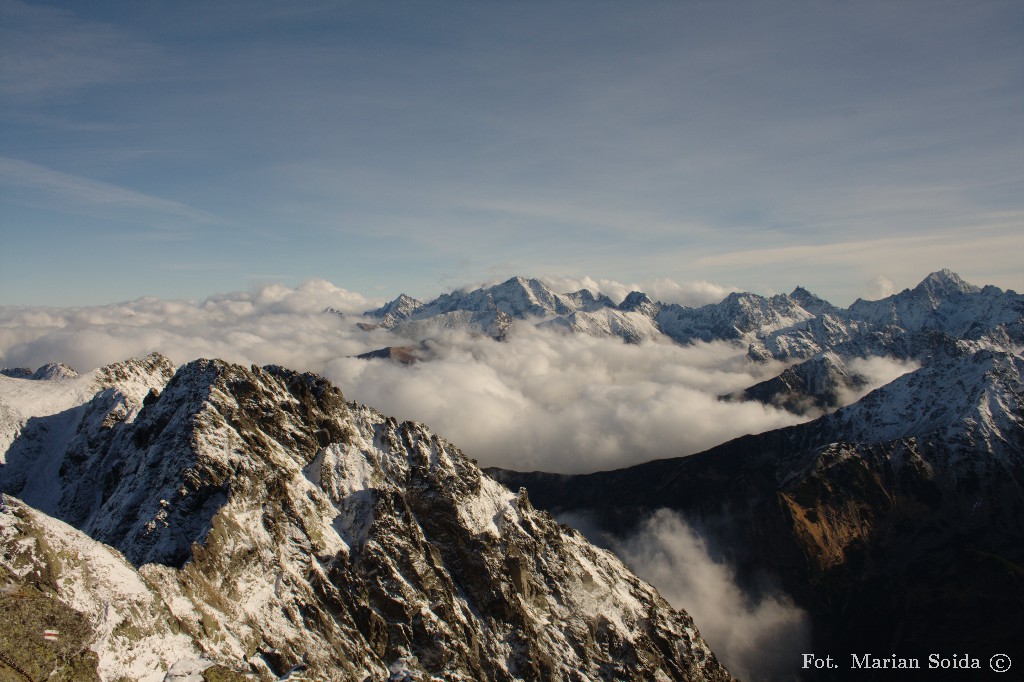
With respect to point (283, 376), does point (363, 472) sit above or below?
below

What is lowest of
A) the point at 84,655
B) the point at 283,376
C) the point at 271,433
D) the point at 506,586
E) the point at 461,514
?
the point at 506,586

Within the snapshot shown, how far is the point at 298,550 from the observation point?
101m

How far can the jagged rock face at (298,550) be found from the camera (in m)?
63.5

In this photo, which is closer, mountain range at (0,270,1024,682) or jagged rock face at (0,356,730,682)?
mountain range at (0,270,1024,682)

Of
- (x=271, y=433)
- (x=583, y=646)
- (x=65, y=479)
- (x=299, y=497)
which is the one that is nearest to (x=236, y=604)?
(x=299, y=497)

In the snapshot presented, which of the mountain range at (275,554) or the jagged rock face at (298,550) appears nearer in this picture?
the mountain range at (275,554)

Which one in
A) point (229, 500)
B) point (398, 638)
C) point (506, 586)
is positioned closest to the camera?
point (229, 500)

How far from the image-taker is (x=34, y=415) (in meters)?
174

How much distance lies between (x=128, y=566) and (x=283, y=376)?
263 feet

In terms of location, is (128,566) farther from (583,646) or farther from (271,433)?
(583,646)

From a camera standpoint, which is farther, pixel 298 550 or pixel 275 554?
pixel 298 550

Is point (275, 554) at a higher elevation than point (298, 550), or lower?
higher

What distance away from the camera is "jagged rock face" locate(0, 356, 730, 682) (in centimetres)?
6350

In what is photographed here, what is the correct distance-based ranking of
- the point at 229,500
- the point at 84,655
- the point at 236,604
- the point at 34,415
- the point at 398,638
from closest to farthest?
1. the point at 84,655
2. the point at 236,604
3. the point at 229,500
4. the point at 398,638
5. the point at 34,415
